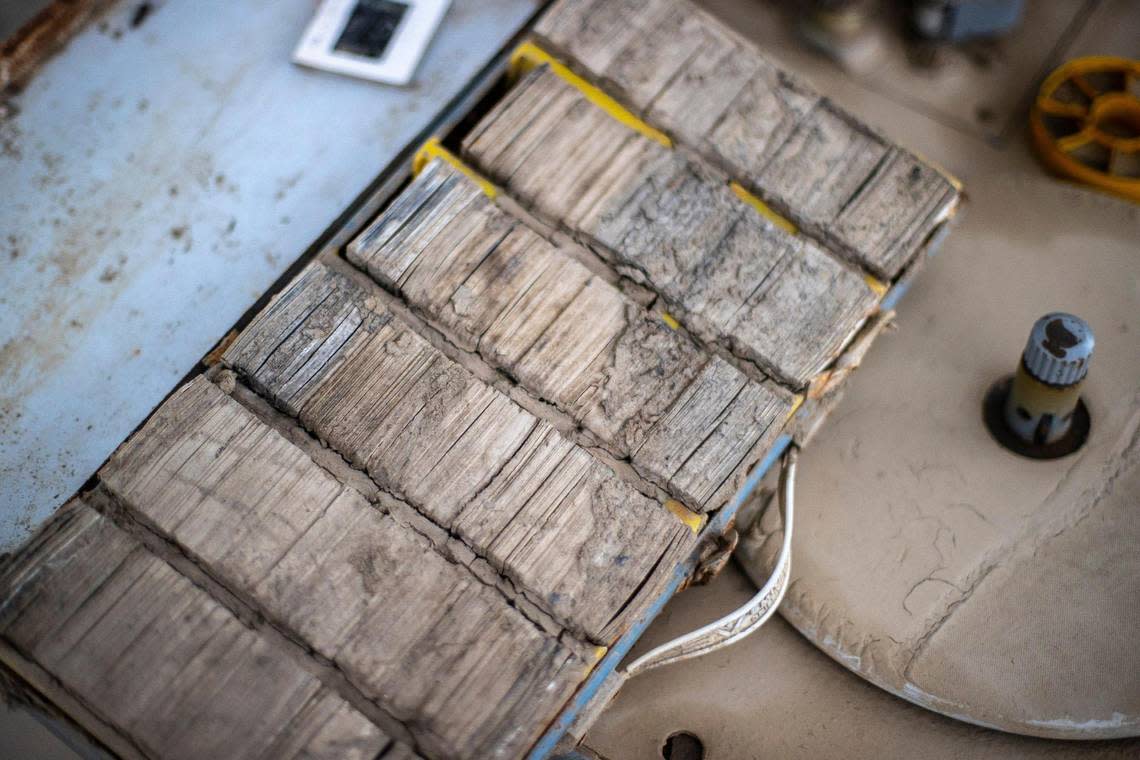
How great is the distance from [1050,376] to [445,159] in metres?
1.58

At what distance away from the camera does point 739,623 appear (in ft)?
8.05

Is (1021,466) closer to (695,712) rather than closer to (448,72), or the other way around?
(695,712)

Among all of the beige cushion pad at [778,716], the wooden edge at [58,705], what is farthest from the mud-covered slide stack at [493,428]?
the beige cushion pad at [778,716]

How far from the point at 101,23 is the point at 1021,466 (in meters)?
3.13

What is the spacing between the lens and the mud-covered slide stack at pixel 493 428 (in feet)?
6.91

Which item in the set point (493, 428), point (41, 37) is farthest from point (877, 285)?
point (41, 37)

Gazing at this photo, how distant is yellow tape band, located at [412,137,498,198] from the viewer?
2.60 meters

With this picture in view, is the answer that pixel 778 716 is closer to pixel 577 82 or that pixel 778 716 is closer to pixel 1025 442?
pixel 1025 442

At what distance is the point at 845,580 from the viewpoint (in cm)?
262

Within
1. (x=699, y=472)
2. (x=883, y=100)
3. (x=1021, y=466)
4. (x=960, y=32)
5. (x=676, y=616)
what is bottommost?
(x=676, y=616)

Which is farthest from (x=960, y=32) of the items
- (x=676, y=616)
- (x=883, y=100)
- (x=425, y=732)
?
(x=425, y=732)

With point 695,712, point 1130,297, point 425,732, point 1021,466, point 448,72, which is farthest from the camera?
point 448,72

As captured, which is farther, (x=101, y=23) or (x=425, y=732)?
(x=101, y=23)

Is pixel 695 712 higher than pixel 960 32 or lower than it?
lower
